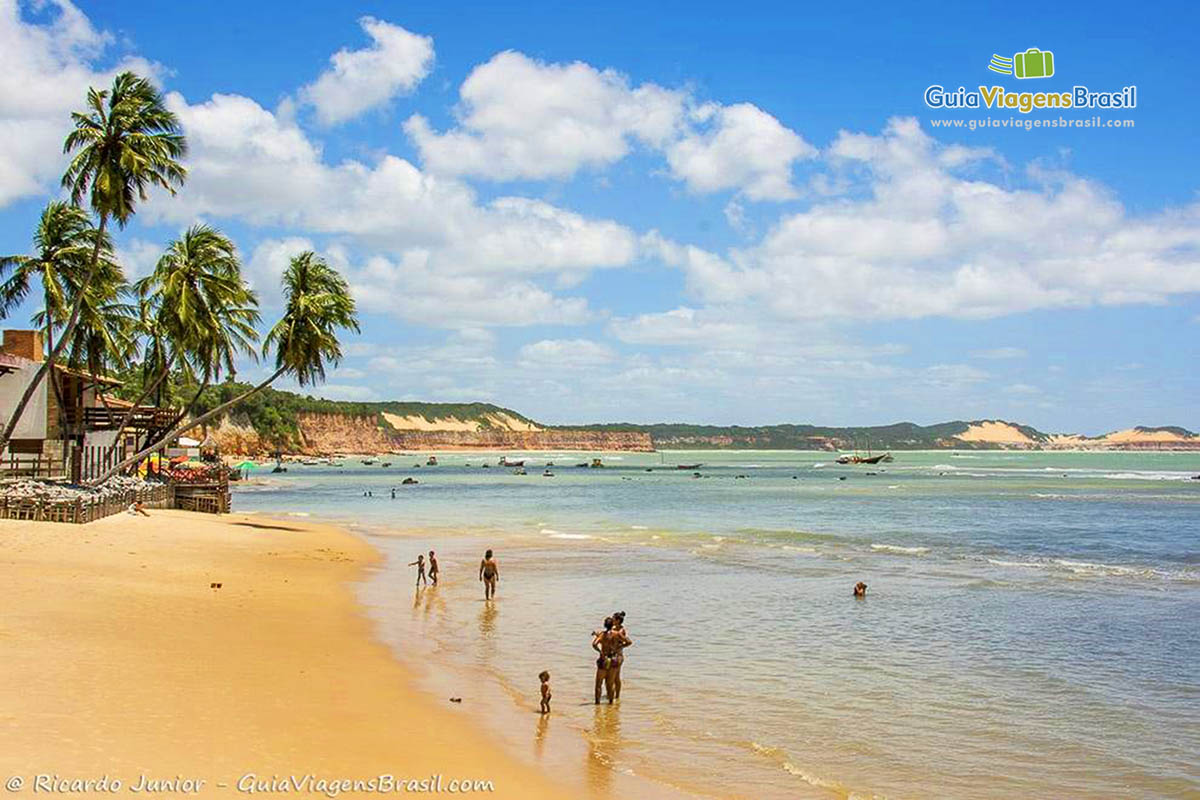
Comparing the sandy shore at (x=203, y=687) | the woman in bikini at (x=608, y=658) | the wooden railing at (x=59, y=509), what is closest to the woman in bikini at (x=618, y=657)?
the woman in bikini at (x=608, y=658)

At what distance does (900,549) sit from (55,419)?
3790 cm

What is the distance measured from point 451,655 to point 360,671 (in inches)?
95.2

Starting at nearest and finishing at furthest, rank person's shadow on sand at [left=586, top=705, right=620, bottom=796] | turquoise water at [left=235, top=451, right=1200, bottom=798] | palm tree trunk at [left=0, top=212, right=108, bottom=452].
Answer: person's shadow on sand at [left=586, top=705, right=620, bottom=796]
turquoise water at [left=235, top=451, right=1200, bottom=798]
palm tree trunk at [left=0, top=212, right=108, bottom=452]

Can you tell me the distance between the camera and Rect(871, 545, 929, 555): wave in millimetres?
37688

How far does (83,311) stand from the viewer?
40688mm

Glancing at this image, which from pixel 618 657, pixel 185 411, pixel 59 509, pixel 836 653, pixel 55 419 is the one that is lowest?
pixel 836 653

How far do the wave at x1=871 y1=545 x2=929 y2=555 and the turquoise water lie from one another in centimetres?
23

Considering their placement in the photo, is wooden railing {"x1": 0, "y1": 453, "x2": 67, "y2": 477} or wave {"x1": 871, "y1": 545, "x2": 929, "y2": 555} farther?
wooden railing {"x1": 0, "y1": 453, "x2": 67, "y2": 477}

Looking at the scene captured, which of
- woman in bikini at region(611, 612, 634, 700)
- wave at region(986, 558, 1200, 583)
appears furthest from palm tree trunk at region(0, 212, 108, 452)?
wave at region(986, 558, 1200, 583)

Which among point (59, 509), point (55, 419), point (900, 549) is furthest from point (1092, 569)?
point (55, 419)

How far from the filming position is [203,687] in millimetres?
13414

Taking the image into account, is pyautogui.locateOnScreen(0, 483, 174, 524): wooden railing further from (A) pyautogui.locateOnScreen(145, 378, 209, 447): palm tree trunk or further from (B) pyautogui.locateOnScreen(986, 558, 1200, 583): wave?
(B) pyautogui.locateOnScreen(986, 558, 1200, 583): wave

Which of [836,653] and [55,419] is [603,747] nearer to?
[836,653]

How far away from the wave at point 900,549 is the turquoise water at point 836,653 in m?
0.23
